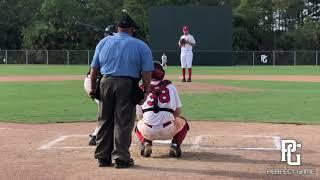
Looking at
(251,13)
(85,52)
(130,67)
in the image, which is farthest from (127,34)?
(251,13)

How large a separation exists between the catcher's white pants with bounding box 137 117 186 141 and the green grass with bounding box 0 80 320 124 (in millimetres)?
4476

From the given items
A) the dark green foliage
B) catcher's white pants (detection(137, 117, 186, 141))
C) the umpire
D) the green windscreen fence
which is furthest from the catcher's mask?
the dark green foliage

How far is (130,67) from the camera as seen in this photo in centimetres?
748

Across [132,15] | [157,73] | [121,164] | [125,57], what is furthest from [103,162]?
[132,15]

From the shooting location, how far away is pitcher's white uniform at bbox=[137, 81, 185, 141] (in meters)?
8.23

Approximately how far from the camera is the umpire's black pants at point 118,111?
293 inches

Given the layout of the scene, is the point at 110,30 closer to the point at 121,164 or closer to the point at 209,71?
the point at 121,164

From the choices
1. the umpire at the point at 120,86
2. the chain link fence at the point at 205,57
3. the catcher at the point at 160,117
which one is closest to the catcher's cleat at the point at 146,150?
the catcher at the point at 160,117

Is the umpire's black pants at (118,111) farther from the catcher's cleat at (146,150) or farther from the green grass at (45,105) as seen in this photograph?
the green grass at (45,105)

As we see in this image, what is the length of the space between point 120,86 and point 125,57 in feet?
1.24

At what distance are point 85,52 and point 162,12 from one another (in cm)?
1059

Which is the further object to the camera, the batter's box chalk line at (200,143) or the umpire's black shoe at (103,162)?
the batter's box chalk line at (200,143)

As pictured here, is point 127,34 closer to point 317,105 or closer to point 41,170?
point 41,170

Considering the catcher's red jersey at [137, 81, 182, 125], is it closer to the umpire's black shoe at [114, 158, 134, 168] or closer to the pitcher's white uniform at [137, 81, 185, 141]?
the pitcher's white uniform at [137, 81, 185, 141]
